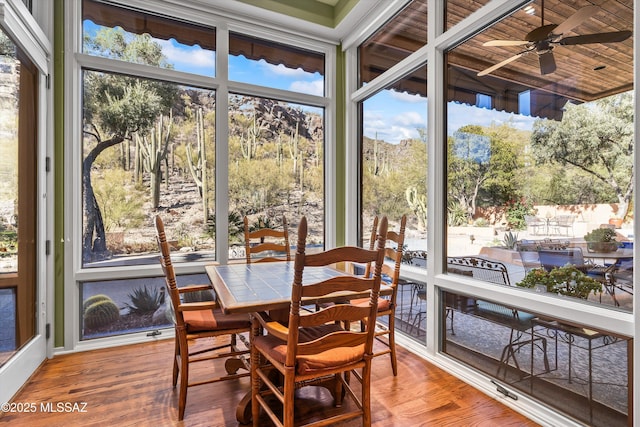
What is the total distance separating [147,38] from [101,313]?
2.56 meters

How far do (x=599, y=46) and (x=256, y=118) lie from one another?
9.41 feet

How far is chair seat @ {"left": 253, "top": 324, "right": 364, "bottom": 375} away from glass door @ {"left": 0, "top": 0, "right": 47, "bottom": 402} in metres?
1.68

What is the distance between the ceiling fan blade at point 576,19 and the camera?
68.1 inches

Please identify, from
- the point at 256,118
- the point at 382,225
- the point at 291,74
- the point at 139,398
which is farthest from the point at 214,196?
the point at 382,225

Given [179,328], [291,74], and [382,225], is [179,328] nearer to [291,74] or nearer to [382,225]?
[382,225]

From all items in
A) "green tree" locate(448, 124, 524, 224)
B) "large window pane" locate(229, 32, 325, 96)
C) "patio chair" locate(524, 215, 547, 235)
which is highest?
"large window pane" locate(229, 32, 325, 96)

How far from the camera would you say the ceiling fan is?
175 centimetres

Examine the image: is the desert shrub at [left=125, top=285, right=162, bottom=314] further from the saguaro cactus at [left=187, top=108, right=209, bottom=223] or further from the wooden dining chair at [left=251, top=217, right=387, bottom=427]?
the wooden dining chair at [left=251, top=217, right=387, bottom=427]

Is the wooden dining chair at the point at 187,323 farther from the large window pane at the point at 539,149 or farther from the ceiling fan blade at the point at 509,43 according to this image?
the ceiling fan blade at the point at 509,43

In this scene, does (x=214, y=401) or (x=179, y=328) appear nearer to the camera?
(x=179, y=328)

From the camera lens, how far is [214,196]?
350 cm

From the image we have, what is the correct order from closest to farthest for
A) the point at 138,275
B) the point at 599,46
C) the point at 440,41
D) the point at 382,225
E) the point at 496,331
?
the point at 382,225
the point at 599,46
the point at 496,331
the point at 440,41
the point at 138,275

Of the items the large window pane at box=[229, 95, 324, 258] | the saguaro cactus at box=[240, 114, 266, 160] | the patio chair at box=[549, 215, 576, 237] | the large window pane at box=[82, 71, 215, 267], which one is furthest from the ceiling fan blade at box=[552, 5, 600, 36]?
the large window pane at box=[82, 71, 215, 267]

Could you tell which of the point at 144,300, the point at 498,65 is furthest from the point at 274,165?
the point at 498,65
